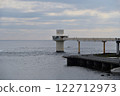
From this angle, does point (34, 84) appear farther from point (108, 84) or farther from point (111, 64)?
point (111, 64)

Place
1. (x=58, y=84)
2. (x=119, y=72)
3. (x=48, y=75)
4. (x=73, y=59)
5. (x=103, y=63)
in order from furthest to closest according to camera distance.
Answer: (x=73, y=59) → (x=103, y=63) → (x=48, y=75) → (x=119, y=72) → (x=58, y=84)

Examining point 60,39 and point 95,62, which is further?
point 60,39

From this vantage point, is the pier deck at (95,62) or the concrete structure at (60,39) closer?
the pier deck at (95,62)

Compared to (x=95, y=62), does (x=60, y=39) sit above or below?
above

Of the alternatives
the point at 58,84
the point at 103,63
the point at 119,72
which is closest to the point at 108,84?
the point at 58,84

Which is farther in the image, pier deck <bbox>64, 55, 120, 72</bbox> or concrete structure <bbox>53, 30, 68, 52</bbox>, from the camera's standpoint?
concrete structure <bbox>53, 30, 68, 52</bbox>

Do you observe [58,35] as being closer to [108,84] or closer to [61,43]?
[61,43]

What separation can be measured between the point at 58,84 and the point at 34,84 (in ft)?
5.32

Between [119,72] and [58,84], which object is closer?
[58,84]

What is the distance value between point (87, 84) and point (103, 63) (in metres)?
34.5

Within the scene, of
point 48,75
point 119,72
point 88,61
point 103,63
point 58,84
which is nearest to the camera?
point 58,84

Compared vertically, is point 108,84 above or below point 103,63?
above

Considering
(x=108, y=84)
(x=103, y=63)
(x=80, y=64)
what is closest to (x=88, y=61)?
(x=80, y=64)

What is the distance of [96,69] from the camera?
54.0 meters
